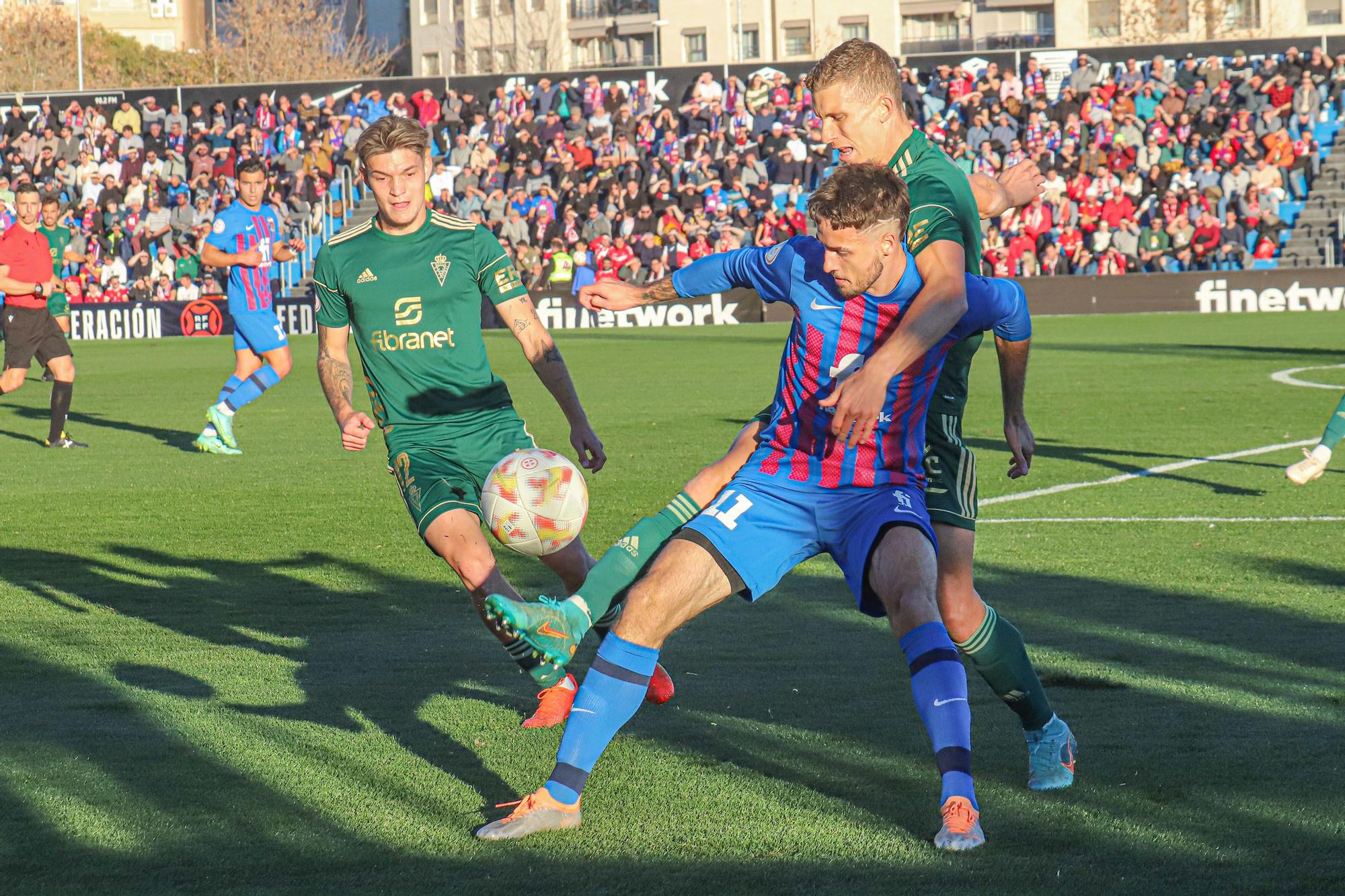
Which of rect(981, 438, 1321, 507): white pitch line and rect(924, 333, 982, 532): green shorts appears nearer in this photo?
rect(924, 333, 982, 532): green shorts

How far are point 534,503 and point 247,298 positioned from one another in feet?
30.0

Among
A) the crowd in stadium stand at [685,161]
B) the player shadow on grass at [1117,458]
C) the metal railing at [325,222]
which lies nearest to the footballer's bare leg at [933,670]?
the player shadow on grass at [1117,458]

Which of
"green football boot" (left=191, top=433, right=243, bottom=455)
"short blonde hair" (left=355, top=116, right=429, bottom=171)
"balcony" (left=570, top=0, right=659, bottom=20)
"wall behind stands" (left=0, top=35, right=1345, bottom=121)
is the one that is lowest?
"green football boot" (left=191, top=433, right=243, bottom=455)

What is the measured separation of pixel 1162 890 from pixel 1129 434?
32.4 feet

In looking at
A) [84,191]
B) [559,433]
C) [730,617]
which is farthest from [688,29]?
[730,617]

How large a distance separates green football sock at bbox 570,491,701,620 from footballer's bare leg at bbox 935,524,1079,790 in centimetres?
71

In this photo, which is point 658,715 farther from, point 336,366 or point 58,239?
point 58,239

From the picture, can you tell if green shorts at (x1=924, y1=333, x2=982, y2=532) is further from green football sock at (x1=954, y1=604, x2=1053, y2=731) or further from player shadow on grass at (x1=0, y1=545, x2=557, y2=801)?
player shadow on grass at (x1=0, y1=545, x2=557, y2=801)

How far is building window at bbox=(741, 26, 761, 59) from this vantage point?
85.1 meters

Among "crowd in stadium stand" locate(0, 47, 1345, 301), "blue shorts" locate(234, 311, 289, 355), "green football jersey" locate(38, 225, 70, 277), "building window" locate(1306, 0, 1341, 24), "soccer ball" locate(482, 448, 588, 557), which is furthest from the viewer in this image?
"building window" locate(1306, 0, 1341, 24)

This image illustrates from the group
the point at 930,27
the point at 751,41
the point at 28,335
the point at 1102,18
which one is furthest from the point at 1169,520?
the point at 751,41

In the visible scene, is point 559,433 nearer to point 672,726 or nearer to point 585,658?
point 585,658

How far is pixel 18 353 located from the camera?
13.7 meters

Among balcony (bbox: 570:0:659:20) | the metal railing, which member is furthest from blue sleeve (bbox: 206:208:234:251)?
balcony (bbox: 570:0:659:20)
